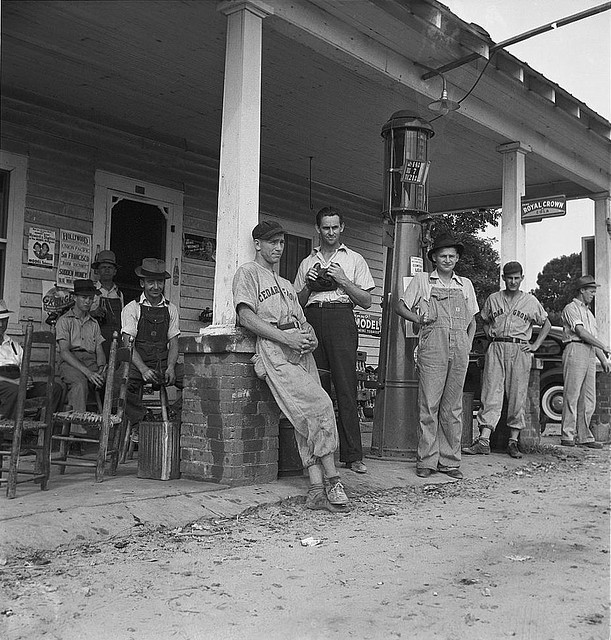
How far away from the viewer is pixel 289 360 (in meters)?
5.30

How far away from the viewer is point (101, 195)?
27.9 feet

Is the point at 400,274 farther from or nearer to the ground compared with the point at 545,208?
nearer to the ground

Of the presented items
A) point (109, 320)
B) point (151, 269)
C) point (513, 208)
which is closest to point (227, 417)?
point (151, 269)

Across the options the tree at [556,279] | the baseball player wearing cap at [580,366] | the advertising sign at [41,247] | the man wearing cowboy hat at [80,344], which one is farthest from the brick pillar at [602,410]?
the tree at [556,279]

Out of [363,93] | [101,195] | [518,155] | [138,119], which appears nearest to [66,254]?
[101,195]

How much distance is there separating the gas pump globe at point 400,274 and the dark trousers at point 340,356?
0.98m

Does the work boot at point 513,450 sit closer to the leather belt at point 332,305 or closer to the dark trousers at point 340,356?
the dark trousers at point 340,356

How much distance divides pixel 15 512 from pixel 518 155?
688cm

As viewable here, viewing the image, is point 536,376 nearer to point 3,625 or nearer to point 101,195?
point 101,195

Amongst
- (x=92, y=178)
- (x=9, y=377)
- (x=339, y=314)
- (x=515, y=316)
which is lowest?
(x=9, y=377)

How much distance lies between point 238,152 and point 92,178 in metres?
3.47

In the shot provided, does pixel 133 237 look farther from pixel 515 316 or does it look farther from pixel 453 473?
pixel 453 473

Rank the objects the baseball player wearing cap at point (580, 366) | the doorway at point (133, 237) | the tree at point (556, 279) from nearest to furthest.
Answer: the doorway at point (133, 237), the baseball player wearing cap at point (580, 366), the tree at point (556, 279)

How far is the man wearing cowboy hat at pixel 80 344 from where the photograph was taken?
22.8 feet
